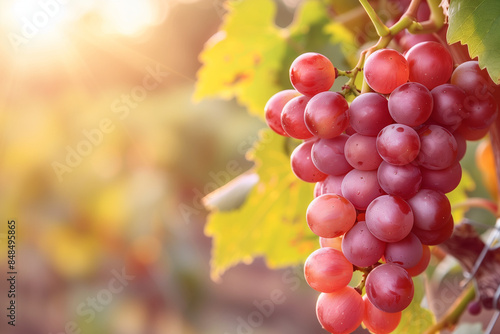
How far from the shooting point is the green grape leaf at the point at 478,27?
0.32 m

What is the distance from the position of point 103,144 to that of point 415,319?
1.17 m

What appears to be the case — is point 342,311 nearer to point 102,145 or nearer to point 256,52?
point 256,52

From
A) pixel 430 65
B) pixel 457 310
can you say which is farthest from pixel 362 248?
pixel 457 310

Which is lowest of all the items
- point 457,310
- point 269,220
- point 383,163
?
point 457,310

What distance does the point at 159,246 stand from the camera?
152 cm

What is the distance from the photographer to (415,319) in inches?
17.2

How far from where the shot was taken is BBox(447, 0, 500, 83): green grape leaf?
1.05 feet

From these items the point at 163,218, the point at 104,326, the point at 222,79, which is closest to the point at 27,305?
the point at 104,326

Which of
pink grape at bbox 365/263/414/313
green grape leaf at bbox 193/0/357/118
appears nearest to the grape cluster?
pink grape at bbox 365/263/414/313

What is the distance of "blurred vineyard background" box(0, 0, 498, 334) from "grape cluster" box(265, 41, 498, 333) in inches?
38.2

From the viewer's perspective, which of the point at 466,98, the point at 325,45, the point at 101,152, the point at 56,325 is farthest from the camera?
the point at 56,325

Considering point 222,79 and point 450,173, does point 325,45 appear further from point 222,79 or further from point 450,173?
point 450,173

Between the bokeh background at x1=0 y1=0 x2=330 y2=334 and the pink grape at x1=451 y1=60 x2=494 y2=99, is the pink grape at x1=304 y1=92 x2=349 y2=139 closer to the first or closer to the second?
the pink grape at x1=451 y1=60 x2=494 y2=99

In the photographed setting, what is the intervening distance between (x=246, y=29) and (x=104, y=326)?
1258mm
